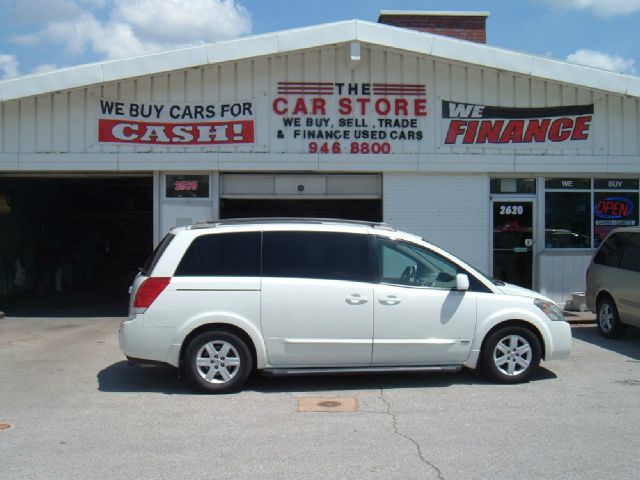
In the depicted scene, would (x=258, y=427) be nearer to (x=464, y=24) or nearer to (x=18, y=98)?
(x=18, y=98)

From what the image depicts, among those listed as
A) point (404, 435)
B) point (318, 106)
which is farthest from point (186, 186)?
point (404, 435)

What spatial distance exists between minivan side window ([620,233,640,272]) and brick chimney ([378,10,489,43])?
350 inches

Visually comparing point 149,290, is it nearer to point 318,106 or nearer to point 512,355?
point 512,355

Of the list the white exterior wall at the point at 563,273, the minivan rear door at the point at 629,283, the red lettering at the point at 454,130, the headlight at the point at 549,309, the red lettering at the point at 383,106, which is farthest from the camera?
the white exterior wall at the point at 563,273

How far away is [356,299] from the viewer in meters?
7.21

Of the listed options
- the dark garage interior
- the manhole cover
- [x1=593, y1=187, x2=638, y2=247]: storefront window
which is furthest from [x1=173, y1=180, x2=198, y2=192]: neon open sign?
[x1=593, y1=187, x2=638, y2=247]: storefront window

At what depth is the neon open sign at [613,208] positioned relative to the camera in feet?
44.8

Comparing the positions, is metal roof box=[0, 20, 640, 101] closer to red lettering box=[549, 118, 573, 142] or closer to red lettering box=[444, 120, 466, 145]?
red lettering box=[549, 118, 573, 142]

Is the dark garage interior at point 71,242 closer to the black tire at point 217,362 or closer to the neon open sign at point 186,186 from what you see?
the neon open sign at point 186,186

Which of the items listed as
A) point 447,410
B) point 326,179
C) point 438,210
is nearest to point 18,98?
point 326,179

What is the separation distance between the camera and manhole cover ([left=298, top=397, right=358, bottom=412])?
21.6ft

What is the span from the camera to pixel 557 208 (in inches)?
534

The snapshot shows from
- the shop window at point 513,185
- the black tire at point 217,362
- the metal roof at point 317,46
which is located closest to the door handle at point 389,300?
the black tire at point 217,362

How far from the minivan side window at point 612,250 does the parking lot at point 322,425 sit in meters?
2.18
